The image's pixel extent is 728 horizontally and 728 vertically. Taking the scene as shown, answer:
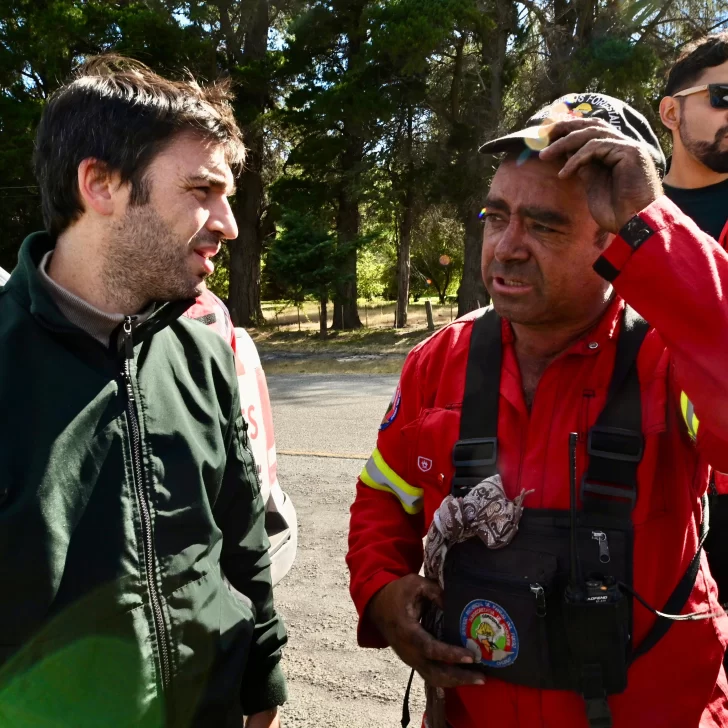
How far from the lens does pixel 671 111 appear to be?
2.50 m

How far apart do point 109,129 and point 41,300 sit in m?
0.52

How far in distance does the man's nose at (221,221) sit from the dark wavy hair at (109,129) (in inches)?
7.3

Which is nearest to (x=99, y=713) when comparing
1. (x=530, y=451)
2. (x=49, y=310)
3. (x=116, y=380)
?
(x=116, y=380)

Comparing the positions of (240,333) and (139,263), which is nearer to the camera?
(139,263)

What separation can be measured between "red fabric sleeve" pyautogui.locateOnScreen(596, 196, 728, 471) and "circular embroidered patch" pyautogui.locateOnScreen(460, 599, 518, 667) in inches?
25.3

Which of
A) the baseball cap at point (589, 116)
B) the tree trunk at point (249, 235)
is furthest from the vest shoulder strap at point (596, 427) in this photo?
the tree trunk at point (249, 235)

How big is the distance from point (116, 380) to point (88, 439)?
0.17 m

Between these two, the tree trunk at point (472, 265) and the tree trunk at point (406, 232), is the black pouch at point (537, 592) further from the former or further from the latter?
the tree trunk at point (406, 232)

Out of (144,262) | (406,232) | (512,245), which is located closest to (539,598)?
(512,245)

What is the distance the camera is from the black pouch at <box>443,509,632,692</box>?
176 centimetres

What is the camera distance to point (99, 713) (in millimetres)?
1801

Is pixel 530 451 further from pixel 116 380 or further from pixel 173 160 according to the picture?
pixel 173 160

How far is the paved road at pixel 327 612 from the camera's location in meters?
3.58

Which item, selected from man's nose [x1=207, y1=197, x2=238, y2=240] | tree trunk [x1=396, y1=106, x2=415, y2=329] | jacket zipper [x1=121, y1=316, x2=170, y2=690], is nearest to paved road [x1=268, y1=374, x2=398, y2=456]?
man's nose [x1=207, y1=197, x2=238, y2=240]
